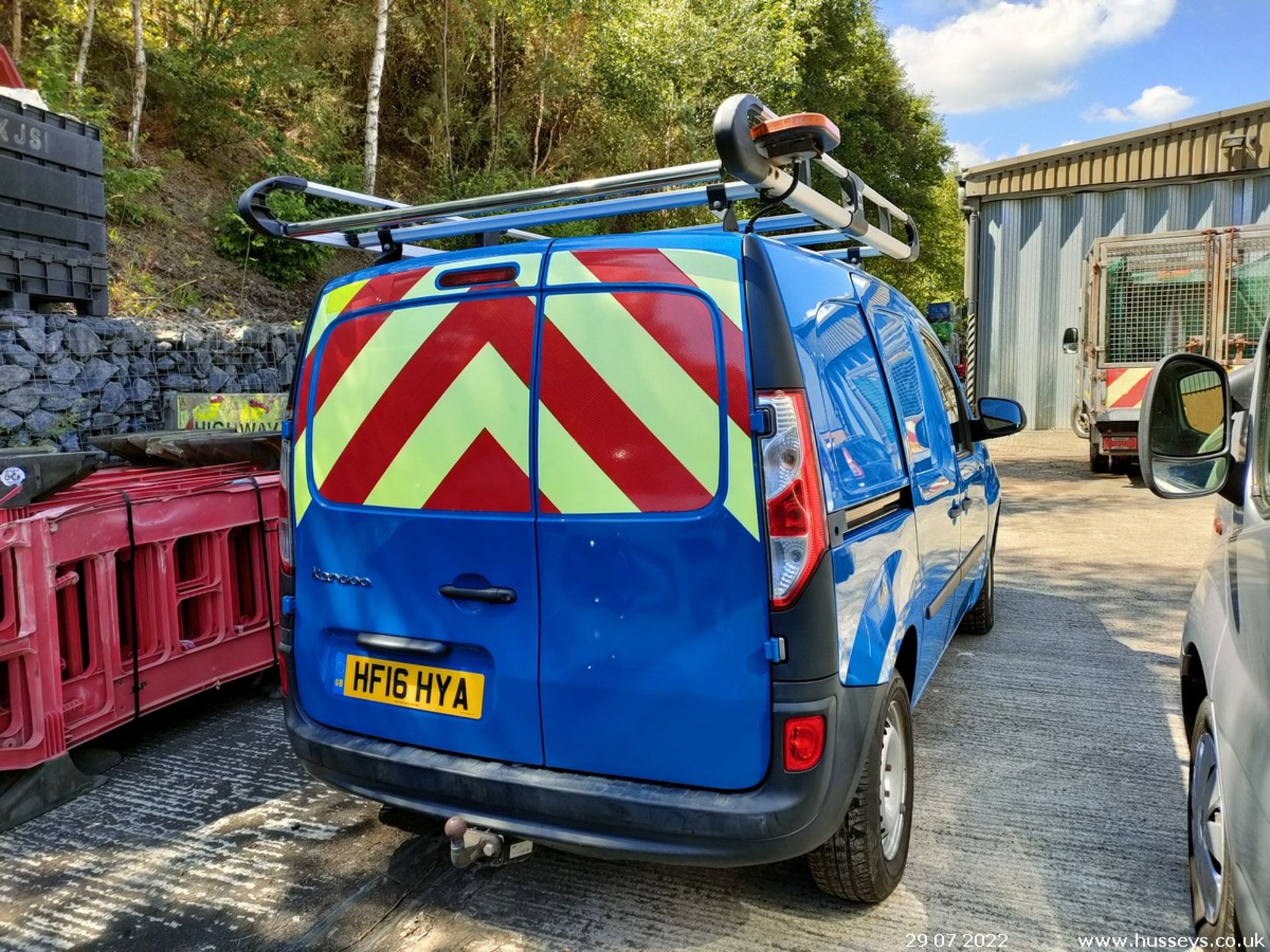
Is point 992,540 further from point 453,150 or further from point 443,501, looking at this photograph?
point 453,150

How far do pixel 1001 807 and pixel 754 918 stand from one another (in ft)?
3.77

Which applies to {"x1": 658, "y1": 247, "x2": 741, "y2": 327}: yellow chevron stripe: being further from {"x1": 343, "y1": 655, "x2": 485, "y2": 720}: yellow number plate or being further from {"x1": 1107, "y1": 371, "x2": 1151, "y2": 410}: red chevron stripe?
{"x1": 1107, "y1": 371, "x2": 1151, "y2": 410}: red chevron stripe

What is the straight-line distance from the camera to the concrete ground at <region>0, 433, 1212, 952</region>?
8.43ft

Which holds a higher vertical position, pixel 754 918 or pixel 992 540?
pixel 992 540

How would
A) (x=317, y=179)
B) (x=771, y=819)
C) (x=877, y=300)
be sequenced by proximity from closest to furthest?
(x=771, y=819) < (x=877, y=300) < (x=317, y=179)

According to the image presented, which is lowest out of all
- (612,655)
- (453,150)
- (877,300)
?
(612,655)

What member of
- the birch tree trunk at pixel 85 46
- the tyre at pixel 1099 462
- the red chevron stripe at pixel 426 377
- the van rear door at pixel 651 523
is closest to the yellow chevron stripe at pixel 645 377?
the van rear door at pixel 651 523

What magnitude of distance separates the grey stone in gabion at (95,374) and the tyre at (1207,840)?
27.1ft

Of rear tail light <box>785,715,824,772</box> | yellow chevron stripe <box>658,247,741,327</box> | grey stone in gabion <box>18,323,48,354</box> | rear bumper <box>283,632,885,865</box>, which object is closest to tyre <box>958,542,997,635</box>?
rear bumper <box>283,632,885,865</box>

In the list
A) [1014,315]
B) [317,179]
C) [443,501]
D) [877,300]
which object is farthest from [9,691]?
[1014,315]

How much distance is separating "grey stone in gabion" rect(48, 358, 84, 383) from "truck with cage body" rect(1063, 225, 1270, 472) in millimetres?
10627

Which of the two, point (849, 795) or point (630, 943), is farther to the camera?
point (630, 943)

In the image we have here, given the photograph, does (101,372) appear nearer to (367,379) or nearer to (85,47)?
(367,379)

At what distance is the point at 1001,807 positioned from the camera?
324cm
